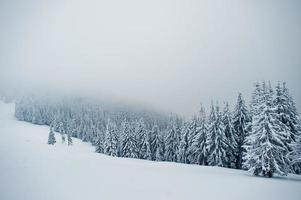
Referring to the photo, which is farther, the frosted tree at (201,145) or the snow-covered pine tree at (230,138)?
the frosted tree at (201,145)

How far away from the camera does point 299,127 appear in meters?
31.4

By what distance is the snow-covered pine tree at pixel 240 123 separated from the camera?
40562mm

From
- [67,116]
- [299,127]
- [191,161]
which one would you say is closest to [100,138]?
[191,161]

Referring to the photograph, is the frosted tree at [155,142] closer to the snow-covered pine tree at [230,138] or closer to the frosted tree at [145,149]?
the frosted tree at [145,149]

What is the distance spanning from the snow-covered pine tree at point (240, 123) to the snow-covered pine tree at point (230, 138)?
0.97 m

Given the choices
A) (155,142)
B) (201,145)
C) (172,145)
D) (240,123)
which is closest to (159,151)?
(155,142)

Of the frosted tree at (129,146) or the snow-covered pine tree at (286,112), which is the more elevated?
the snow-covered pine tree at (286,112)

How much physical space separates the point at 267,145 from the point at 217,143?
50.3ft

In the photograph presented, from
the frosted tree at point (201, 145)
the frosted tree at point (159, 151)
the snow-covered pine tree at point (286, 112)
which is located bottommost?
the frosted tree at point (159, 151)

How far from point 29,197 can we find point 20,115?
161 metres

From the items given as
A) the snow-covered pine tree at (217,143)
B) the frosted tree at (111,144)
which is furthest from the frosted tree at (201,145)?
the frosted tree at (111,144)

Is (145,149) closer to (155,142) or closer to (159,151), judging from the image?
(159,151)

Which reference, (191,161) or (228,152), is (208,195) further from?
(191,161)

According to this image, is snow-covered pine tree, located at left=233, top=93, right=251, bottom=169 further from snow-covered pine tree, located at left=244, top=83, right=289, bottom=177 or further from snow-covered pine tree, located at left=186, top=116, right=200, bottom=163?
snow-covered pine tree, located at left=244, top=83, right=289, bottom=177
